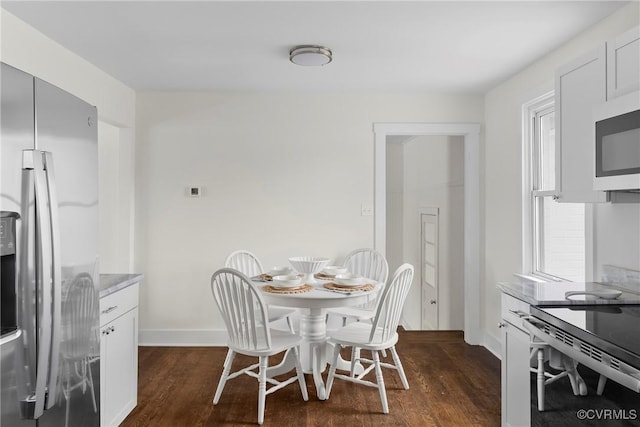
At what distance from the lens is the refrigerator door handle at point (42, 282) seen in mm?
1419

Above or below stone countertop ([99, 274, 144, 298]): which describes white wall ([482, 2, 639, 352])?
above

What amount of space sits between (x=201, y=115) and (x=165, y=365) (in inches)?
90.3

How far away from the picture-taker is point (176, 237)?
4.21 metres

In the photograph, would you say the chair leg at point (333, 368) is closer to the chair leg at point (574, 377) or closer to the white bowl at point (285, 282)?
the white bowl at point (285, 282)

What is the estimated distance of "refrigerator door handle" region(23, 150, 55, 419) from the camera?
142 centimetres

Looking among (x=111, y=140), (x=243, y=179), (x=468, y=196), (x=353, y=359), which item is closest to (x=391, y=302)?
(x=353, y=359)

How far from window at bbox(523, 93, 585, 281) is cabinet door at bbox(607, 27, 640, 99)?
1064 mm

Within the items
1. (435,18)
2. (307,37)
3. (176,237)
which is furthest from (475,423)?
(176,237)

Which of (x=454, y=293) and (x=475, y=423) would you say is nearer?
(x=475, y=423)

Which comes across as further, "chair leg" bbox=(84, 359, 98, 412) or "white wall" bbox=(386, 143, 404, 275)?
"white wall" bbox=(386, 143, 404, 275)

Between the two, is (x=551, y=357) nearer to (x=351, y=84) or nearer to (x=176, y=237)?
(x=351, y=84)

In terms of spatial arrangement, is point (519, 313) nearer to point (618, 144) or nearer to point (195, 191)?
point (618, 144)

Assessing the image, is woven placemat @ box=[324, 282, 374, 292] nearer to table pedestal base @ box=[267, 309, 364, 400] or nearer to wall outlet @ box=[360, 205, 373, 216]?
table pedestal base @ box=[267, 309, 364, 400]

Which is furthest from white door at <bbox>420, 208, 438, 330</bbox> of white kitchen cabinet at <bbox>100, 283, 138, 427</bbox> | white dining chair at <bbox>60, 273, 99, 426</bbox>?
white dining chair at <bbox>60, 273, 99, 426</bbox>
